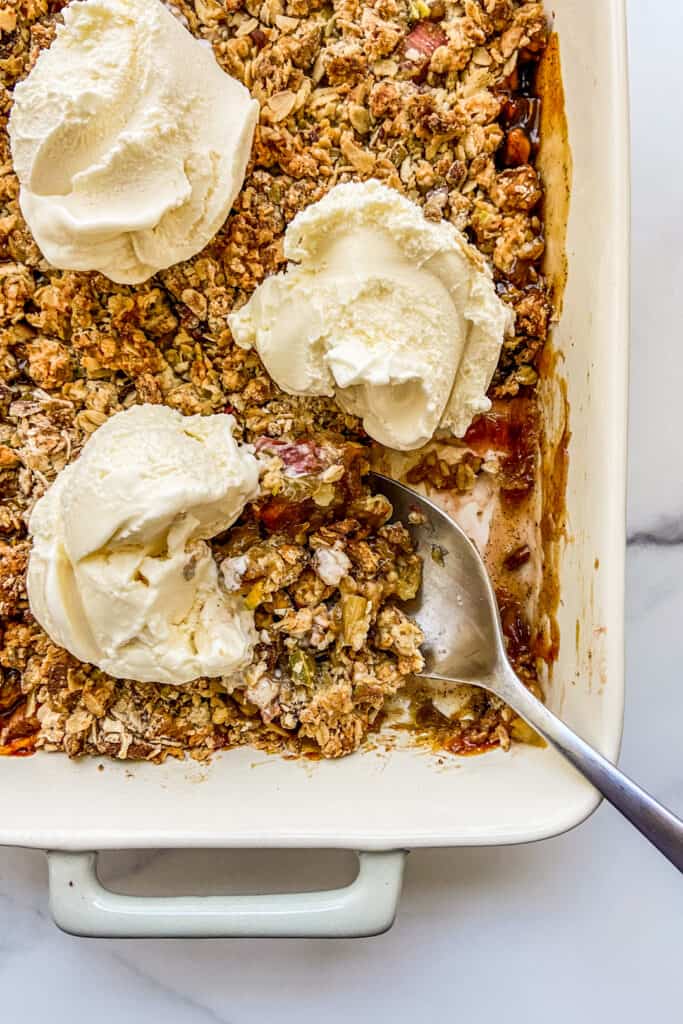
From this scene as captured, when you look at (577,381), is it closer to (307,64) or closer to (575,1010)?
(307,64)

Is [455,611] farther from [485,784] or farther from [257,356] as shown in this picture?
[257,356]

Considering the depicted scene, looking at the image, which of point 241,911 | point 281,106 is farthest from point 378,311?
point 241,911

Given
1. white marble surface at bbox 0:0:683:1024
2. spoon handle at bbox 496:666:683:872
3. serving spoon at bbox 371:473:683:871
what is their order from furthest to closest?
white marble surface at bbox 0:0:683:1024, serving spoon at bbox 371:473:683:871, spoon handle at bbox 496:666:683:872

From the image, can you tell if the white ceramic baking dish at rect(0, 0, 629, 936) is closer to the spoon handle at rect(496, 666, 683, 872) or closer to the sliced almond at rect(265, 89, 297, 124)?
the spoon handle at rect(496, 666, 683, 872)

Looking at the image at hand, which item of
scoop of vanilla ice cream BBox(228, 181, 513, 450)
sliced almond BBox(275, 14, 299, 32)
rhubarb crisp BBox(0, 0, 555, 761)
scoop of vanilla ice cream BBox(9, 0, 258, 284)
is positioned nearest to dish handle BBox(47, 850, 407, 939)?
rhubarb crisp BBox(0, 0, 555, 761)

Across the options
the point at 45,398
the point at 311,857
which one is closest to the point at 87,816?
the point at 311,857

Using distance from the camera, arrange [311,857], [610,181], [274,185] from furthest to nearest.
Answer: [311,857] → [274,185] → [610,181]

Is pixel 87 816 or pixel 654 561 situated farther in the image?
pixel 654 561
